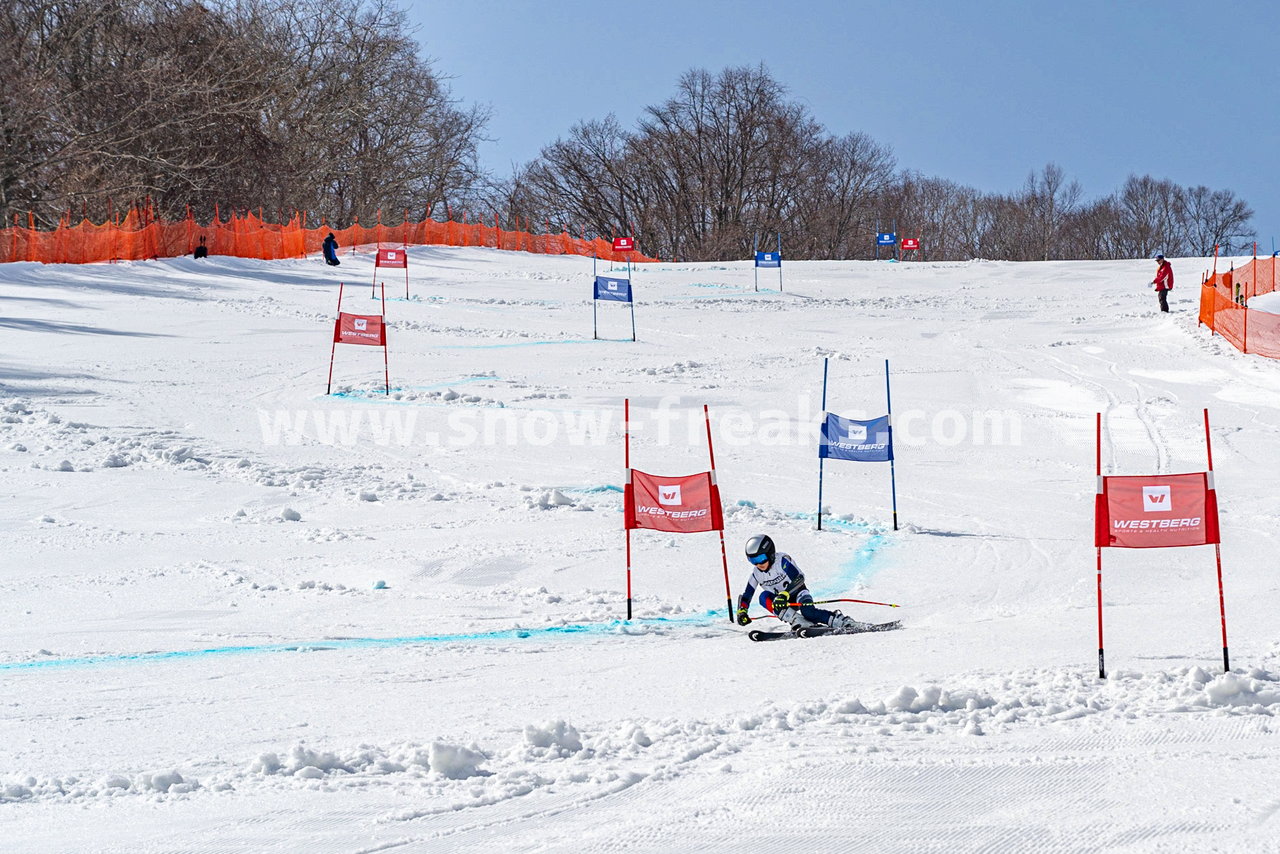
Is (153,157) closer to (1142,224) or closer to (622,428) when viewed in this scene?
(622,428)

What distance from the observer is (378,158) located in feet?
206

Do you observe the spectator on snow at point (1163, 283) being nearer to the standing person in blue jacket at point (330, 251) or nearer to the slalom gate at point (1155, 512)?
the standing person in blue jacket at point (330, 251)

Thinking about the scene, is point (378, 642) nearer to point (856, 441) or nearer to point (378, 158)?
point (856, 441)

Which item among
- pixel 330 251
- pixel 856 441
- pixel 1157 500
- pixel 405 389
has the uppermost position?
pixel 330 251

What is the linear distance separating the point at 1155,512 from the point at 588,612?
438 cm

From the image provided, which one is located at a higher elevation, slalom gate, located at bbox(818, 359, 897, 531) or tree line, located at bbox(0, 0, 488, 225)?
tree line, located at bbox(0, 0, 488, 225)

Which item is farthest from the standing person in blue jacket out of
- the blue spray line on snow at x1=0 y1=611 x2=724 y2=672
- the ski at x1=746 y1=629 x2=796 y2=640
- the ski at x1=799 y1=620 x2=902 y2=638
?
the ski at x1=799 y1=620 x2=902 y2=638

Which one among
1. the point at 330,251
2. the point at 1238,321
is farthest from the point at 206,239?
the point at 1238,321

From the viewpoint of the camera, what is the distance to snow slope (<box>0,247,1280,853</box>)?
5.74 m

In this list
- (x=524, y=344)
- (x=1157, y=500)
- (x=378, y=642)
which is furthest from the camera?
(x=524, y=344)

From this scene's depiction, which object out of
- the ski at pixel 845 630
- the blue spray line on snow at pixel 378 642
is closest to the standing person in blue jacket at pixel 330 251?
the blue spray line on snow at pixel 378 642

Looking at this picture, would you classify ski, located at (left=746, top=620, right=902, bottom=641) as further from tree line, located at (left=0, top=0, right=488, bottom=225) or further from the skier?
tree line, located at (left=0, top=0, right=488, bottom=225)

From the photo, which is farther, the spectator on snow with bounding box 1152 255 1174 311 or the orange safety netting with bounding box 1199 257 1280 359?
the spectator on snow with bounding box 1152 255 1174 311

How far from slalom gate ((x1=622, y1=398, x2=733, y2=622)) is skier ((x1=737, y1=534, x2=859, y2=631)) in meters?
0.53
